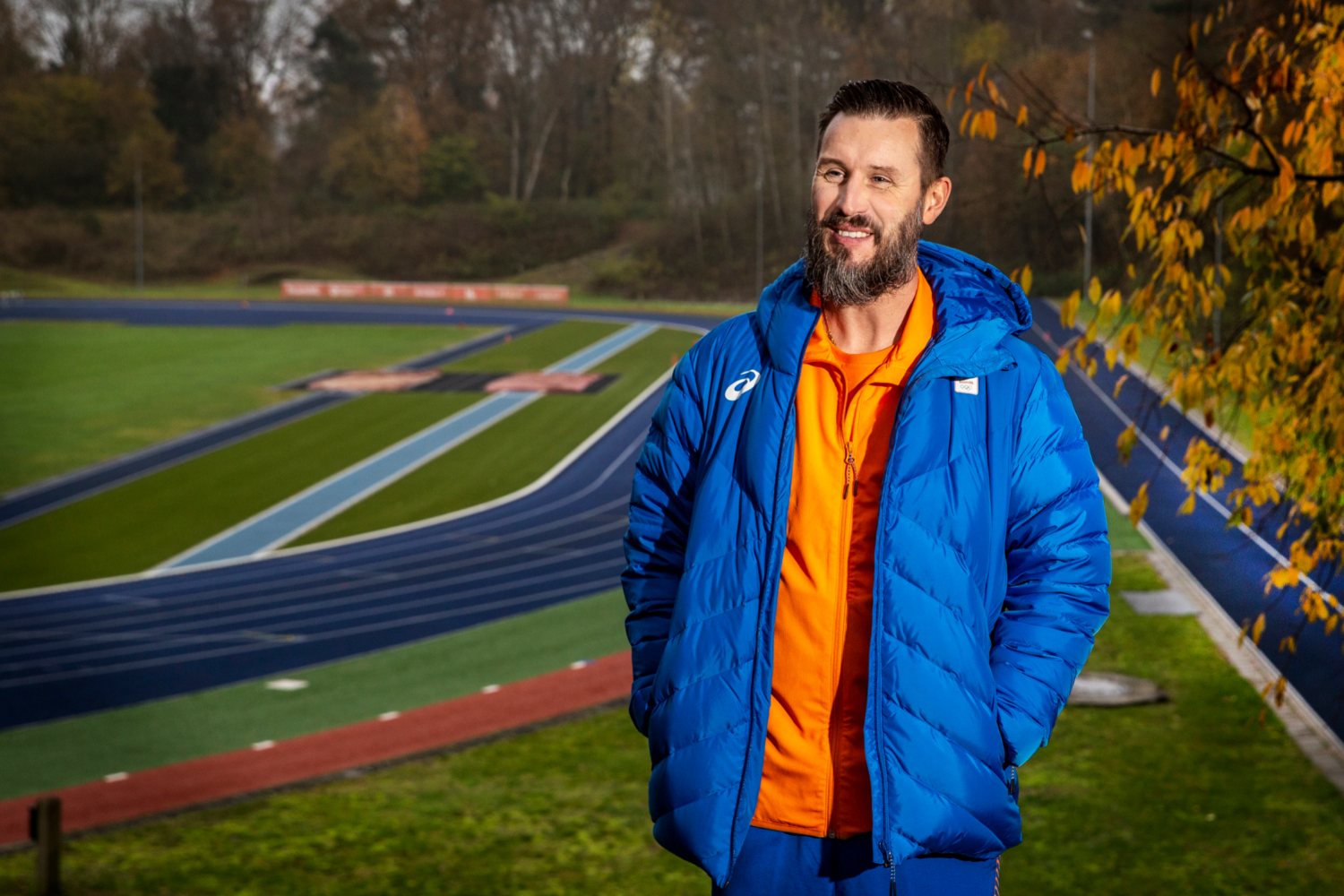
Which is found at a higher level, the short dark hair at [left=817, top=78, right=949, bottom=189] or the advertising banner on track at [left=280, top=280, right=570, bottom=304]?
the short dark hair at [left=817, top=78, right=949, bottom=189]

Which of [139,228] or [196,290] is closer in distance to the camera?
[196,290]

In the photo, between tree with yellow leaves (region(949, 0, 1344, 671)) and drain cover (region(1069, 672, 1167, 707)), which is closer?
tree with yellow leaves (region(949, 0, 1344, 671))

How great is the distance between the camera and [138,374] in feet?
111

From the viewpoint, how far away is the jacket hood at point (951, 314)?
2.14 metres

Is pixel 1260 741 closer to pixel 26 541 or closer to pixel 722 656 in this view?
pixel 722 656

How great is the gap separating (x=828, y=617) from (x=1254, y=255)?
104 inches

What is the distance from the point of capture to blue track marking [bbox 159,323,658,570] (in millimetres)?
18031

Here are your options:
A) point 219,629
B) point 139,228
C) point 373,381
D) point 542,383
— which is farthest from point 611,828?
point 139,228

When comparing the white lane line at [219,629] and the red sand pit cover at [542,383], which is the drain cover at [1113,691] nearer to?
the white lane line at [219,629]

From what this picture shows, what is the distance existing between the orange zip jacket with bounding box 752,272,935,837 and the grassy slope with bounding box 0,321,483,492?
893 inches

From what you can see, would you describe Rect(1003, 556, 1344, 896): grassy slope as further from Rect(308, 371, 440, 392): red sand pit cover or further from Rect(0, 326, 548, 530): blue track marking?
Rect(308, 371, 440, 392): red sand pit cover

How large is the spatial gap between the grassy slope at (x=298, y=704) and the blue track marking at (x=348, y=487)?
17.6 feet

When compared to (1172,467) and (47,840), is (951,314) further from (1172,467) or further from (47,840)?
(1172,467)

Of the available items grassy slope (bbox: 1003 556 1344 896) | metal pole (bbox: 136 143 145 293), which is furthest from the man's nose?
metal pole (bbox: 136 143 145 293)
